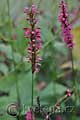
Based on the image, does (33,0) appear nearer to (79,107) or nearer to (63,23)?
(63,23)

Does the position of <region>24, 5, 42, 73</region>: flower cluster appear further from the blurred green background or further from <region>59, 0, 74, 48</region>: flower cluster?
the blurred green background

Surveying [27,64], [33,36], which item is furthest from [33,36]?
[27,64]

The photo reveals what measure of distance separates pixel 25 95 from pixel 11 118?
323 millimetres

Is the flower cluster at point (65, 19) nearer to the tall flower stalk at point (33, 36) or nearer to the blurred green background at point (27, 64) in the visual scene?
the tall flower stalk at point (33, 36)

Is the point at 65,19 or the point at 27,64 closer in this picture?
the point at 65,19

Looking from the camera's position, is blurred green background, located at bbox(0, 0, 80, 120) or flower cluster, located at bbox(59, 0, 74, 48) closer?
flower cluster, located at bbox(59, 0, 74, 48)

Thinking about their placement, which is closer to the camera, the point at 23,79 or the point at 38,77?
the point at 23,79

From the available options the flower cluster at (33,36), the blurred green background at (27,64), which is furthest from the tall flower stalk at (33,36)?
the blurred green background at (27,64)

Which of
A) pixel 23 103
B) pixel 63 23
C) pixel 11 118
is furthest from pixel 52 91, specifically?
pixel 63 23

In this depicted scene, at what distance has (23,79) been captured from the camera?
65.7 inches

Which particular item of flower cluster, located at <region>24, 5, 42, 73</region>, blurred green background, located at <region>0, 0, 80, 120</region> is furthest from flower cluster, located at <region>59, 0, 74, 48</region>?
blurred green background, located at <region>0, 0, 80, 120</region>

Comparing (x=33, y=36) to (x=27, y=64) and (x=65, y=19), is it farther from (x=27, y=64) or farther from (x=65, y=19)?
(x=27, y=64)

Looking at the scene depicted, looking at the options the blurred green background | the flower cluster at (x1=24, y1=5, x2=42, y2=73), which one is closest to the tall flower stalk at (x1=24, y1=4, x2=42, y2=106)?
the flower cluster at (x1=24, y1=5, x2=42, y2=73)

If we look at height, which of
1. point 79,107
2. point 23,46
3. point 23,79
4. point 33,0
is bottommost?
point 79,107
